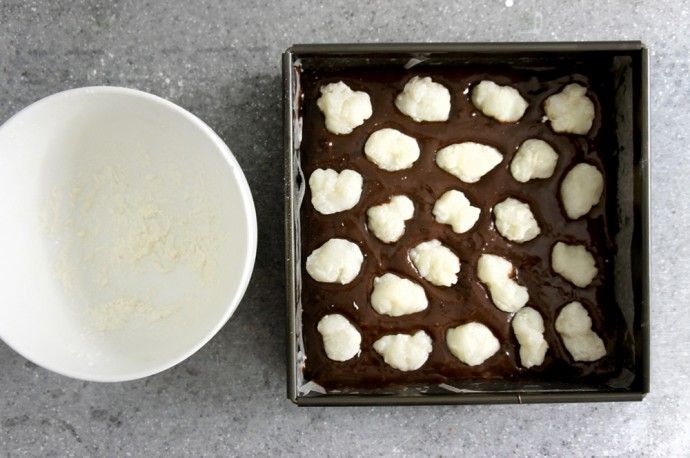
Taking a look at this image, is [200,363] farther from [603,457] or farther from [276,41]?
[603,457]

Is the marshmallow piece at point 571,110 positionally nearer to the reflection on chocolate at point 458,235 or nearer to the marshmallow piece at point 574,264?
the reflection on chocolate at point 458,235

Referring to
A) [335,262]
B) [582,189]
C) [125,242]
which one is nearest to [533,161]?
[582,189]

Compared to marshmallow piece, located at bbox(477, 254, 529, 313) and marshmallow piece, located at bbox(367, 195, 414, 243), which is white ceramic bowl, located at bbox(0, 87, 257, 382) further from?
marshmallow piece, located at bbox(477, 254, 529, 313)

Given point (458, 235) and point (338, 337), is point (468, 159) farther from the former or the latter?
point (338, 337)

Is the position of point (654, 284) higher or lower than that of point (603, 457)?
higher

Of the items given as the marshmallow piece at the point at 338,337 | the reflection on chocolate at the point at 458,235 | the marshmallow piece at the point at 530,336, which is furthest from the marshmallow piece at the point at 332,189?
the marshmallow piece at the point at 530,336

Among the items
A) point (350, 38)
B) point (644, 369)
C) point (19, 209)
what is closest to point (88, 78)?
A: point (19, 209)
